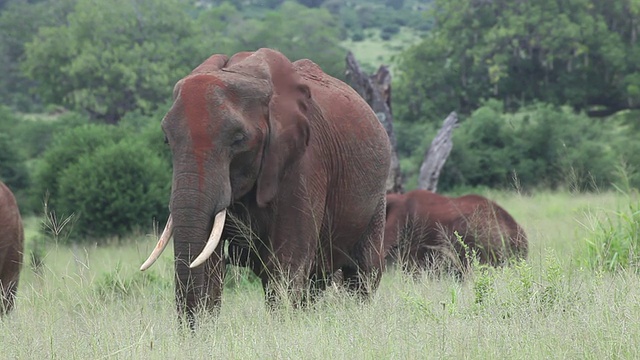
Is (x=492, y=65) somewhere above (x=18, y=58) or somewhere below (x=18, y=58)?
above

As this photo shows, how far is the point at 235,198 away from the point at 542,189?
18.2m

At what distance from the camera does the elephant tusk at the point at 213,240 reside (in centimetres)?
634

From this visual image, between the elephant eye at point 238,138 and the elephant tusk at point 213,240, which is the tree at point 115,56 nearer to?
the elephant eye at point 238,138

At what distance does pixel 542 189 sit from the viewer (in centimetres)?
2438

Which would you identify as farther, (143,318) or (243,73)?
(243,73)

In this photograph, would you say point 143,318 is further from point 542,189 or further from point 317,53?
point 317,53

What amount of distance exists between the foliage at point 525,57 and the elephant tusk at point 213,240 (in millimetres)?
30734

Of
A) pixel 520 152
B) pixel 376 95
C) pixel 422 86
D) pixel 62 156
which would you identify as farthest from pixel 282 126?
pixel 422 86

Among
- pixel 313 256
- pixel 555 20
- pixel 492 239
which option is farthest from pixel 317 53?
pixel 313 256

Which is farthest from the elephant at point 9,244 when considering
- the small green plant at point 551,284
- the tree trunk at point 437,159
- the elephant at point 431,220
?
the tree trunk at point 437,159

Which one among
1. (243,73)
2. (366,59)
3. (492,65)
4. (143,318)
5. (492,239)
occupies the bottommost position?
(366,59)

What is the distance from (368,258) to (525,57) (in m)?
32.3

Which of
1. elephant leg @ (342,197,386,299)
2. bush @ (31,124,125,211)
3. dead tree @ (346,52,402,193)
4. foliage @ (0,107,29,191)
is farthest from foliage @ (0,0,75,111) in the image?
elephant leg @ (342,197,386,299)

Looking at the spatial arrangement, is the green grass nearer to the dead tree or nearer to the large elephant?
the dead tree
